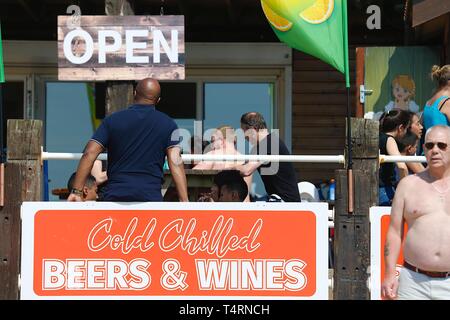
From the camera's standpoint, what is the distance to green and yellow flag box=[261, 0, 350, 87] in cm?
700

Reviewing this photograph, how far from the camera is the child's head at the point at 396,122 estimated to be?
7777 mm

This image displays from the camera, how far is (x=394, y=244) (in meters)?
5.79

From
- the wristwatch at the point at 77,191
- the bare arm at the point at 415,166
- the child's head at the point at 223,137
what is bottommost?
the wristwatch at the point at 77,191

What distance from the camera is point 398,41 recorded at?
12.2 meters

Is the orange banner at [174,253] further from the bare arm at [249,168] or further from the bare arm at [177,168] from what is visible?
the bare arm at [249,168]

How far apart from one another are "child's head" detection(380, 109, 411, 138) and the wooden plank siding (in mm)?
4358

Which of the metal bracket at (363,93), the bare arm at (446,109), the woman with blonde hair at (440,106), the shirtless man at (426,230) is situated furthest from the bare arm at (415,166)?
the metal bracket at (363,93)

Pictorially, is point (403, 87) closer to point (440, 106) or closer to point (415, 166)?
point (440, 106)

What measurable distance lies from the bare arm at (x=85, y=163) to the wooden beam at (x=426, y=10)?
4.79m

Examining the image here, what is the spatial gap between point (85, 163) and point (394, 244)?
2.25 m

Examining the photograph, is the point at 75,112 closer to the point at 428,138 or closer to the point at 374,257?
the point at 374,257

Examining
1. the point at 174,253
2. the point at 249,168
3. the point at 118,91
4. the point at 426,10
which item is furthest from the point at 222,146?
the point at 426,10

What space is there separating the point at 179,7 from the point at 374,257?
18.0 ft

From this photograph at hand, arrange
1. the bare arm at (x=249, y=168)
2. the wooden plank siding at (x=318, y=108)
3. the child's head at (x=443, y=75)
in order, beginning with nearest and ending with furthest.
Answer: the child's head at (x=443, y=75)
the bare arm at (x=249, y=168)
the wooden plank siding at (x=318, y=108)
